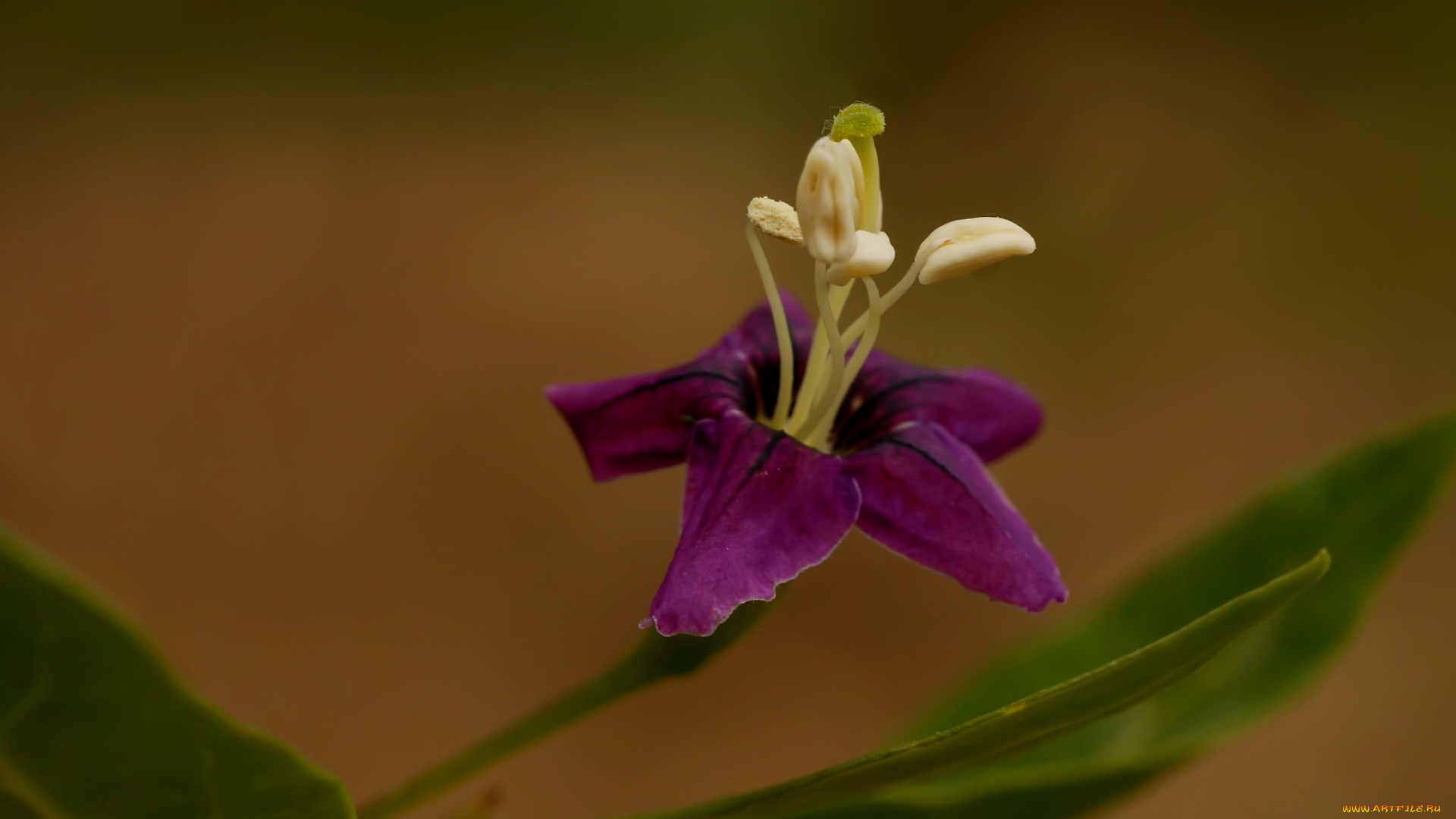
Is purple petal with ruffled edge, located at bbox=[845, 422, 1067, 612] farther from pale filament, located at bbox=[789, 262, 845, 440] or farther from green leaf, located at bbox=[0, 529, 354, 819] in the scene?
green leaf, located at bbox=[0, 529, 354, 819]

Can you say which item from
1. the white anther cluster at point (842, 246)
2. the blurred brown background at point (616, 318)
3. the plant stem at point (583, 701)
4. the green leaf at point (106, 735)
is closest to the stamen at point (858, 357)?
the white anther cluster at point (842, 246)

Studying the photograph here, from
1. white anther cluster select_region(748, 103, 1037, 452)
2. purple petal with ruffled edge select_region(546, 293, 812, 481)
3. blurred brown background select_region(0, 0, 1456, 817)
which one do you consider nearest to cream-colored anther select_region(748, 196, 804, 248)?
white anther cluster select_region(748, 103, 1037, 452)

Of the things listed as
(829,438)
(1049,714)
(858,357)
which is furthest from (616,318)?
(1049,714)

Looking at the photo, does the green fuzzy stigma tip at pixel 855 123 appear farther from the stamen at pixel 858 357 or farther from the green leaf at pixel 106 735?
the green leaf at pixel 106 735

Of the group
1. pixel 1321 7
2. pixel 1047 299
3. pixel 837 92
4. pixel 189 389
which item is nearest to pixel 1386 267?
pixel 1321 7

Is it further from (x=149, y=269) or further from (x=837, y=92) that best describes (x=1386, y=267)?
(x=149, y=269)

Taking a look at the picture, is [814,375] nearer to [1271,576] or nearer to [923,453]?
[923,453]
